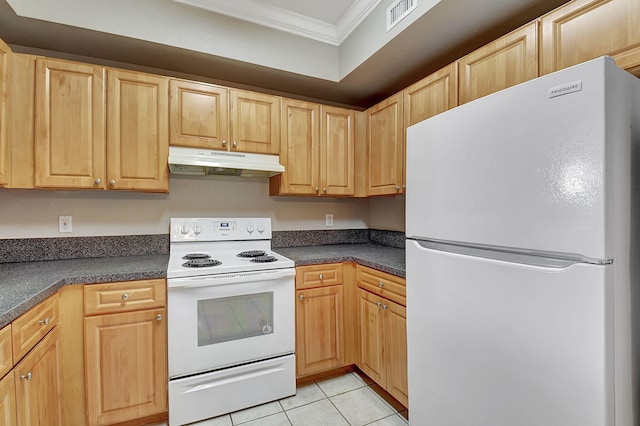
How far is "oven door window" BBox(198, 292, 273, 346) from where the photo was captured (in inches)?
70.6

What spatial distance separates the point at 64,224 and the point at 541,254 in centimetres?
260

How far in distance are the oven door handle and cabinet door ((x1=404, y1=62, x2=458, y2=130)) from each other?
1.31m

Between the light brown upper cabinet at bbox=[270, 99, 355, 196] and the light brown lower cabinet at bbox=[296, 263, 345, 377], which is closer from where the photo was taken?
the light brown lower cabinet at bbox=[296, 263, 345, 377]

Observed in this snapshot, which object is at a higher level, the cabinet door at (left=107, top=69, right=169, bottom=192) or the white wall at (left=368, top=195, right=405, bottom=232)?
the cabinet door at (left=107, top=69, right=169, bottom=192)

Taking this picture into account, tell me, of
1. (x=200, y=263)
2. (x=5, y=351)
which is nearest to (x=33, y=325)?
(x=5, y=351)

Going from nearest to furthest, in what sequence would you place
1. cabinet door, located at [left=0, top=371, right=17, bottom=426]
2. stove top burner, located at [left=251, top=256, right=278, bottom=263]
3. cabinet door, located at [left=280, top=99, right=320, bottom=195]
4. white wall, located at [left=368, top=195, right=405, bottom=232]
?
cabinet door, located at [left=0, top=371, right=17, bottom=426]
stove top burner, located at [left=251, top=256, right=278, bottom=263]
cabinet door, located at [left=280, top=99, right=320, bottom=195]
white wall, located at [left=368, top=195, right=405, bottom=232]

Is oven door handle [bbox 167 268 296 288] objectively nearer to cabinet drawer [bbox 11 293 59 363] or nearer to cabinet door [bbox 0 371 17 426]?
cabinet drawer [bbox 11 293 59 363]

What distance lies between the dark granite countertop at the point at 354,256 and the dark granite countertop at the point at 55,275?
88cm

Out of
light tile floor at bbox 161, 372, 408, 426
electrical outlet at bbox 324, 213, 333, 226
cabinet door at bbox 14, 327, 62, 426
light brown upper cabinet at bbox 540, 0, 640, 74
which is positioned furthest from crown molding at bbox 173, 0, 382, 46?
light tile floor at bbox 161, 372, 408, 426

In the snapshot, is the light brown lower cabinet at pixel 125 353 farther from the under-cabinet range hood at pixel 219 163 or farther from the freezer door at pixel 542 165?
the freezer door at pixel 542 165

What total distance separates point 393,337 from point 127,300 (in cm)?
152

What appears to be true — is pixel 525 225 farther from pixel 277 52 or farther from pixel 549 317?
pixel 277 52

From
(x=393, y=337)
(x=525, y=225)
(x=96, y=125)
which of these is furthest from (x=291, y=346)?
(x=96, y=125)

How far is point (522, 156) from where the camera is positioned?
986mm
